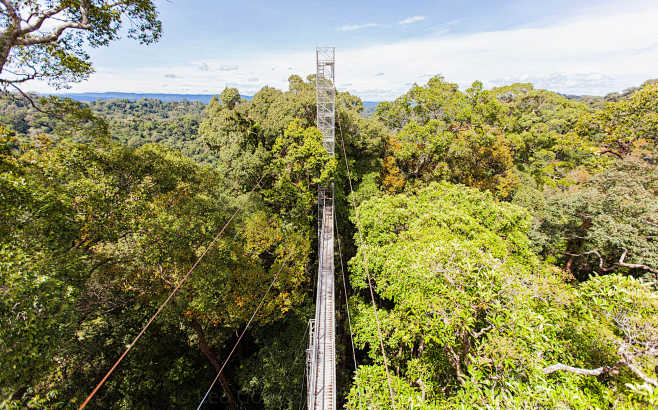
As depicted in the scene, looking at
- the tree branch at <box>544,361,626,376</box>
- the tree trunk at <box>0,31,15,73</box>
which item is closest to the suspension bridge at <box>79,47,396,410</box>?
the tree branch at <box>544,361,626,376</box>

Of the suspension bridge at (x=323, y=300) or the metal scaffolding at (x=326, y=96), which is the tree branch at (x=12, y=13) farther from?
the metal scaffolding at (x=326, y=96)

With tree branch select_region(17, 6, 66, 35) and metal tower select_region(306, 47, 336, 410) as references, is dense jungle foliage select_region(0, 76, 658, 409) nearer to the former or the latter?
metal tower select_region(306, 47, 336, 410)

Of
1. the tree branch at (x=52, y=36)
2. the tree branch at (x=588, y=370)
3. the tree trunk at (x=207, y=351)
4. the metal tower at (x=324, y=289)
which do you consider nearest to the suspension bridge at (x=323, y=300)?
the metal tower at (x=324, y=289)

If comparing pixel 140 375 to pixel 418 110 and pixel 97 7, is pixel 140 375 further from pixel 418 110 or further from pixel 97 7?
pixel 418 110

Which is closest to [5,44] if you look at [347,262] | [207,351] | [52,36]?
[52,36]

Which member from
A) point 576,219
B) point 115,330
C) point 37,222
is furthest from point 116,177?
point 576,219
